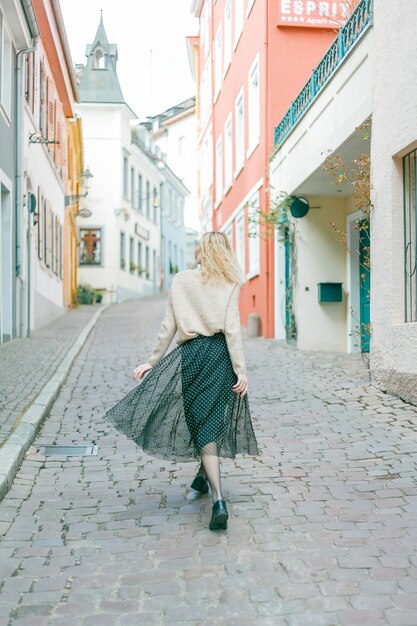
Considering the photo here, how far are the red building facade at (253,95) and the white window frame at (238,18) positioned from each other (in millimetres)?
24

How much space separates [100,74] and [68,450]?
3526 cm

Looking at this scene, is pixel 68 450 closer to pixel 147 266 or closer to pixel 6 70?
pixel 6 70

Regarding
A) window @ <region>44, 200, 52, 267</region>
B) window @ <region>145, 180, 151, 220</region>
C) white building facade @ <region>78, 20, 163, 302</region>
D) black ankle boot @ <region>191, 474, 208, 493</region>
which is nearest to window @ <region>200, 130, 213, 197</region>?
window @ <region>44, 200, 52, 267</region>

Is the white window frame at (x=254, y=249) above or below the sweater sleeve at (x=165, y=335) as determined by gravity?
above

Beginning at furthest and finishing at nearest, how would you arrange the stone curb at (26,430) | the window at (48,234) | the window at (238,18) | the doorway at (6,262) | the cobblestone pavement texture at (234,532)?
the window at (48,234), the window at (238,18), the doorway at (6,262), the stone curb at (26,430), the cobblestone pavement texture at (234,532)

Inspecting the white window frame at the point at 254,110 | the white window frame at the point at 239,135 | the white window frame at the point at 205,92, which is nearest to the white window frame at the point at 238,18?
the white window frame at the point at 239,135

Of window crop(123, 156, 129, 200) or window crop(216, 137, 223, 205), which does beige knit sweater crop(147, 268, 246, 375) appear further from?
window crop(123, 156, 129, 200)

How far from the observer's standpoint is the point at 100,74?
131 feet

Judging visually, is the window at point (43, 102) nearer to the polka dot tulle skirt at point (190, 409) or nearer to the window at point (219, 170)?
the window at point (219, 170)

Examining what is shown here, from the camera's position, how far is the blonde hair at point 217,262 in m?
5.08

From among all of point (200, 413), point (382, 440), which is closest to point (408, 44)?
point (382, 440)

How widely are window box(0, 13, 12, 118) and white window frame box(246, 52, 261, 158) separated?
5.23m

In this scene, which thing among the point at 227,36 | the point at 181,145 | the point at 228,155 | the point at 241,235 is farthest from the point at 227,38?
the point at 181,145

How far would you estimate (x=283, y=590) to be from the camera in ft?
12.5
